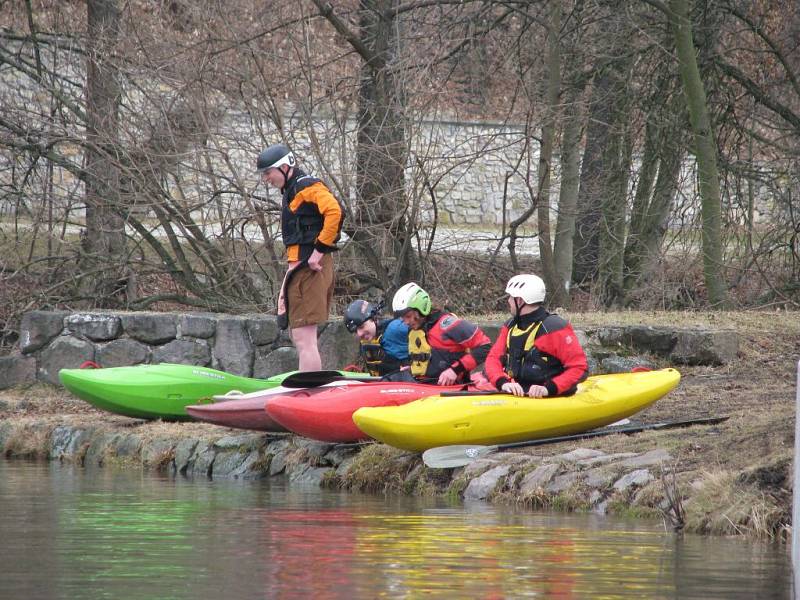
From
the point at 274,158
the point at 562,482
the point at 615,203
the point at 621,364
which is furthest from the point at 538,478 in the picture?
the point at 615,203

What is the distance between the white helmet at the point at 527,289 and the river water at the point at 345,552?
59.8 inches

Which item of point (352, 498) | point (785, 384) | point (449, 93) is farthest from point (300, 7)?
point (352, 498)

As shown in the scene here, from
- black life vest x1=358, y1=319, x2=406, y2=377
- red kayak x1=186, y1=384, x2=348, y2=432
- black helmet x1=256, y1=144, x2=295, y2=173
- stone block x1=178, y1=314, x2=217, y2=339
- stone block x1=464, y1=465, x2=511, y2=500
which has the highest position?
black helmet x1=256, y1=144, x2=295, y2=173

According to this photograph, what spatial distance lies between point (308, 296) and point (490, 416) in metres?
2.45

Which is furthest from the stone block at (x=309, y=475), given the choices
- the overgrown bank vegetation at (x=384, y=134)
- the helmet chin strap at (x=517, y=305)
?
the overgrown bank vegetation at (x=384, y=134)

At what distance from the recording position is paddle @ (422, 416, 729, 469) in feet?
29.6

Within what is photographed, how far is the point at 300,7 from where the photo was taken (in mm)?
14953

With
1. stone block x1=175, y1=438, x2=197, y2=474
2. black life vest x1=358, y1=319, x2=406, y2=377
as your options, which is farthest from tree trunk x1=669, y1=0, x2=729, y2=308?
stone block x1=175, y1=438, x2=197, y2=474

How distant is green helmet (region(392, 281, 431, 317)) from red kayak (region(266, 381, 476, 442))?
0.54 m

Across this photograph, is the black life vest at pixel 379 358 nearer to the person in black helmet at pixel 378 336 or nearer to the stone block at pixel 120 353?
the person in black helmet at pixel 378 336

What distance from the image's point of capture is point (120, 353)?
13.3m

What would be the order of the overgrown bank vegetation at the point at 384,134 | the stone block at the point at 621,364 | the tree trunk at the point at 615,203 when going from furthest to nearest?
the tree trunk at the point at 615,203 → the overgrown bank vegetation at the point at 384,134 → the stone block at the point at 621,364

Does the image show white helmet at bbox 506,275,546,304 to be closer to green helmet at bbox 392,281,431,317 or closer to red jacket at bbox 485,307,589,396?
red jacket at bbox 485,307,589,396

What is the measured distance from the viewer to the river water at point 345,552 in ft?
17.9
